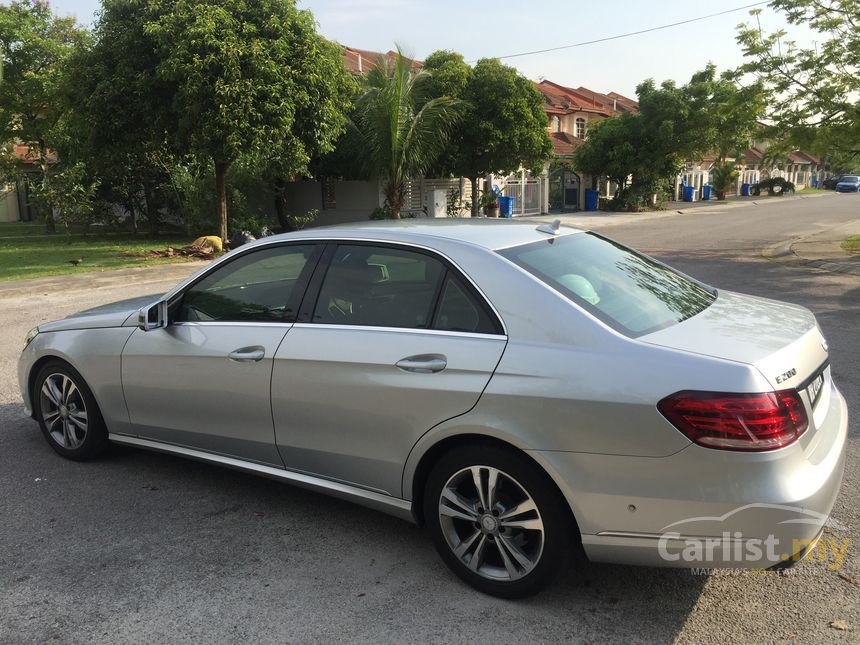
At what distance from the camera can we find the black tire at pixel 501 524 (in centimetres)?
Answer: 291

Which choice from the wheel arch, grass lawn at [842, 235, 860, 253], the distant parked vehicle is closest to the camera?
the wheel arch

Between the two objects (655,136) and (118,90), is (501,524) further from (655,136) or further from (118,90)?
(655,136)

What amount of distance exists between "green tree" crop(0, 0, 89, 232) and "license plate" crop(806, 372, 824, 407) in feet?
87.4

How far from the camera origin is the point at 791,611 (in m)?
3.00

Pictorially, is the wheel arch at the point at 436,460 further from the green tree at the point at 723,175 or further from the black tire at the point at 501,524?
the green tree at the point at 723,175

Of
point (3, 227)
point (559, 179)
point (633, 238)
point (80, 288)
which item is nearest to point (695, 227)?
point (633, 238)

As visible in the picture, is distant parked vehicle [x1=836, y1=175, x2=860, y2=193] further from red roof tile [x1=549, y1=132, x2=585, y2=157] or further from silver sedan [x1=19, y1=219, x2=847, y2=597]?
silver sedan [x1=19, y1=219, x2=847, y2=597]

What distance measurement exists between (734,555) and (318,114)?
→ 15.6 meters

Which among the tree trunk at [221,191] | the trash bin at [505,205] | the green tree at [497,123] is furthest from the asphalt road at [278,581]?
the trash bin at [505,205]

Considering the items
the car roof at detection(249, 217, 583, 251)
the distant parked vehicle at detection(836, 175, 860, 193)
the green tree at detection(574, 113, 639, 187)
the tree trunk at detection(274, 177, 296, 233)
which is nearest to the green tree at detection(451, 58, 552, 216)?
the tree trunk at detection(274, 177, 296, 233)

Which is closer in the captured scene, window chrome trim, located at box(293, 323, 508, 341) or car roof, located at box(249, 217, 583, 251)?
window chrome trim, located at box(293, 323, 508, 341)

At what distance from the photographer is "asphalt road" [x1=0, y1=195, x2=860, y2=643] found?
2920 mm

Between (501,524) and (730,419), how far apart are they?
1.03 meters

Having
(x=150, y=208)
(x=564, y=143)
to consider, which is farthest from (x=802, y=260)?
(x=564, y=143)
